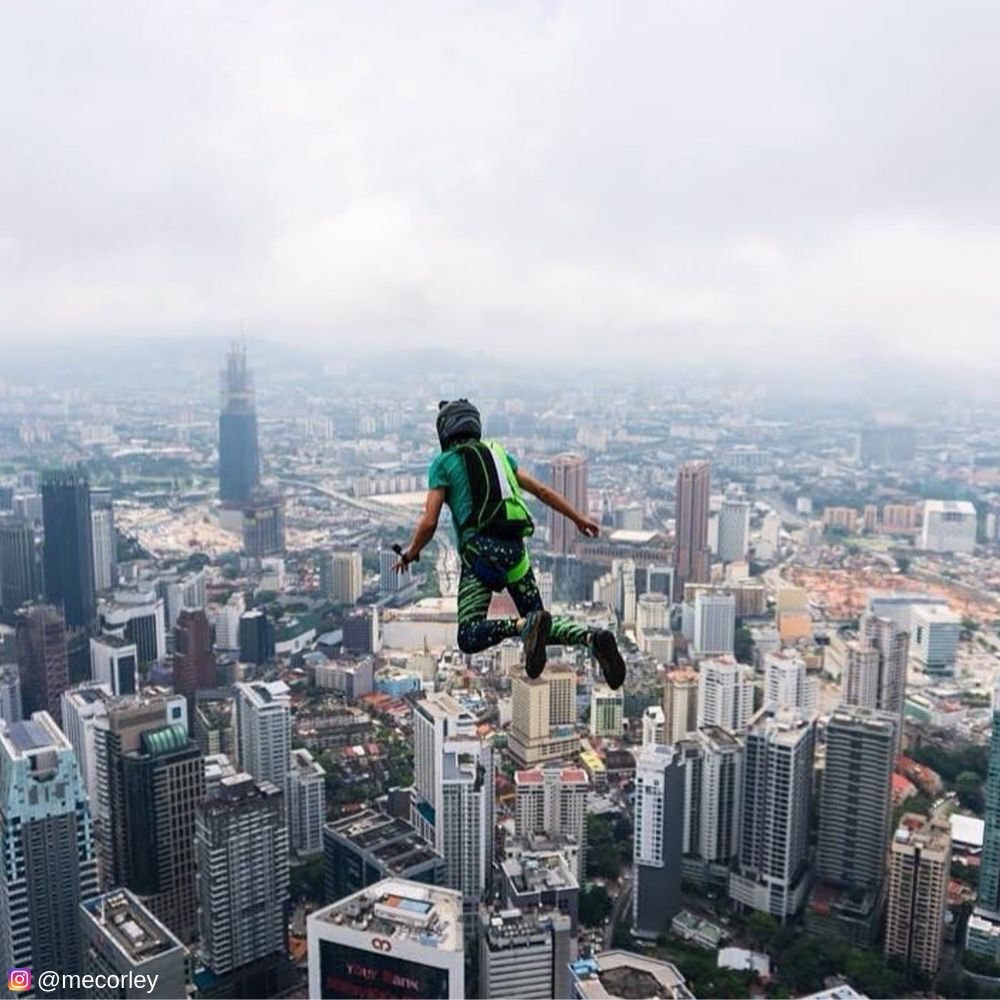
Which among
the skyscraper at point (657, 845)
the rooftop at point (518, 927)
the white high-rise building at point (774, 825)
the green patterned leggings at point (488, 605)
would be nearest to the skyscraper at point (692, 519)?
the white high-rise building at point (774, 825)

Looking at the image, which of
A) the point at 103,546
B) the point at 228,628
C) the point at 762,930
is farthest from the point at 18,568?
the point at 762,930

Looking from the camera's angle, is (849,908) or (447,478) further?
(849,908)

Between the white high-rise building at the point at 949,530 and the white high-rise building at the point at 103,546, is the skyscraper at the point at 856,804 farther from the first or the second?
the white high-rise building at the point at 949,530

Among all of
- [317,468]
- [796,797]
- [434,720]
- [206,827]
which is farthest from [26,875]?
[317,468]

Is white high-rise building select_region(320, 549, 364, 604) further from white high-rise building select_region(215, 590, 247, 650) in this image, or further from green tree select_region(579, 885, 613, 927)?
green tree select_region(579, 885, 613, 927)

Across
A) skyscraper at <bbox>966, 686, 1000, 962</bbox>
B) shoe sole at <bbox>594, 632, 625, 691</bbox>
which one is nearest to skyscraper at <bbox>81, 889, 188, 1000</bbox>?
shoe sole at <bbox>594, 632, 625, 691</bbox>

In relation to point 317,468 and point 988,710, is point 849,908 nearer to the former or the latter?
point 988,710
